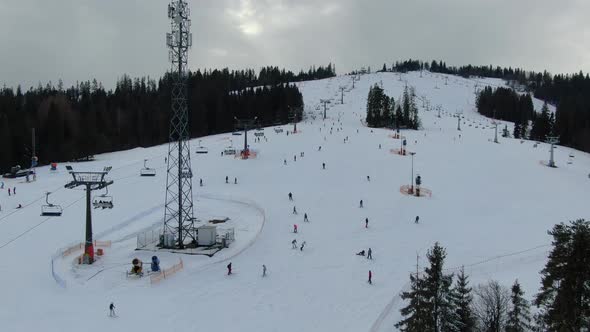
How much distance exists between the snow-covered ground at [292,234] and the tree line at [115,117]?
30.4 ft

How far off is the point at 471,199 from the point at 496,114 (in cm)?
12302

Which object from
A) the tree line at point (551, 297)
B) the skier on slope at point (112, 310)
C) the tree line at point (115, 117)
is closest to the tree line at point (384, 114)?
the tree line at point (115, 117)

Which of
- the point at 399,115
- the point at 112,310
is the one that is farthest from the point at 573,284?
the point at 399,115

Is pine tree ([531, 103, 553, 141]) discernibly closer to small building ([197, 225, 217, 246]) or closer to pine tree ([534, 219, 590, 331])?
small building ([197, 225, 217, 246])

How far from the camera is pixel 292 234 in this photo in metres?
38.1

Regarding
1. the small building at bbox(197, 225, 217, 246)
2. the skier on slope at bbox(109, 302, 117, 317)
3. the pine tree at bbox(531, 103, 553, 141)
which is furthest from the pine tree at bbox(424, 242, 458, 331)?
the pine tree at bbox(531, 103, 553, 141)

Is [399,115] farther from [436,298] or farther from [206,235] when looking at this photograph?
[436,298]

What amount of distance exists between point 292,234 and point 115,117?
78321 millimetres

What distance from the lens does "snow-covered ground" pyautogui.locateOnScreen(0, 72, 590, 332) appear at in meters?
24.5

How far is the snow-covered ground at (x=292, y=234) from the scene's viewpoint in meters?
24.5

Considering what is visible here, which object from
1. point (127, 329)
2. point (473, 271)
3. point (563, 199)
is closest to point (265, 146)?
point (563, 199)

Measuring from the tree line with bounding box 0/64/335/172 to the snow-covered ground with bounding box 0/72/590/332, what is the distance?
30.4 feet

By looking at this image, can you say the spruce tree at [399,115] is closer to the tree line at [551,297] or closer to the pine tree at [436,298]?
the tree line at [551,297]

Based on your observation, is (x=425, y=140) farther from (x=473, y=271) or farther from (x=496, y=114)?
(x=496, y=114)
